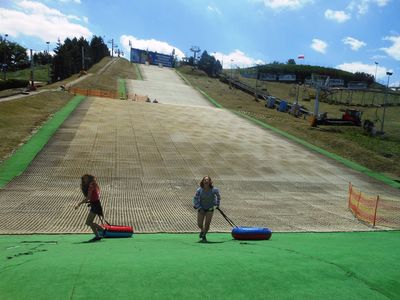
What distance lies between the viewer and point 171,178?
69.6 feet

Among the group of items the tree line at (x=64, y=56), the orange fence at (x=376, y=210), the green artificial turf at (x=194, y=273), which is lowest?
the orange fence at (x=376, y=210)

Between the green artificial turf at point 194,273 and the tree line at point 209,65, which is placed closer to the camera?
the green artificial turf at point 194,273

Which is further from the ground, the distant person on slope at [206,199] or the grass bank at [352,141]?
the distant person on slope at [206,199]

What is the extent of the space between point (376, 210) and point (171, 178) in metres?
9.05

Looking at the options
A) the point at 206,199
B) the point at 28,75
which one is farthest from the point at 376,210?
the point at 28,75

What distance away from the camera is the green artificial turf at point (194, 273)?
20.5ft

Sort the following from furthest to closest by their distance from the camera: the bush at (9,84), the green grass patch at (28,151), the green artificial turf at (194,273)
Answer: the bush at (9,84)
the green grass patch at (28,151)
the green artificial turf at (194,273)

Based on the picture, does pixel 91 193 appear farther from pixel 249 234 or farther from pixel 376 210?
pixel 376 210

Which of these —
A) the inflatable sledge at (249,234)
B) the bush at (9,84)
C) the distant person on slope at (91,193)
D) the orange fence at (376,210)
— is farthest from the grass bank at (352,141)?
the bush at (9,84)

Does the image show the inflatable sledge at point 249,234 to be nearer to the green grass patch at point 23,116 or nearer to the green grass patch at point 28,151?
the green grass patch at point 28,151

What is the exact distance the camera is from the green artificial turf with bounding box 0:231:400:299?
625cm

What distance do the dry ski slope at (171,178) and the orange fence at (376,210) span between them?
53 cm

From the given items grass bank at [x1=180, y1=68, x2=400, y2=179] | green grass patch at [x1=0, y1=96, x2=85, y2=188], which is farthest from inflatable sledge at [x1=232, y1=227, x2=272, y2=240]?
grass bank at [x1=180, y1=68, x2=400, y2=179]

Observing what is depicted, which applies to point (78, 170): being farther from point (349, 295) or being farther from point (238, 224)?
point (349, 295)
